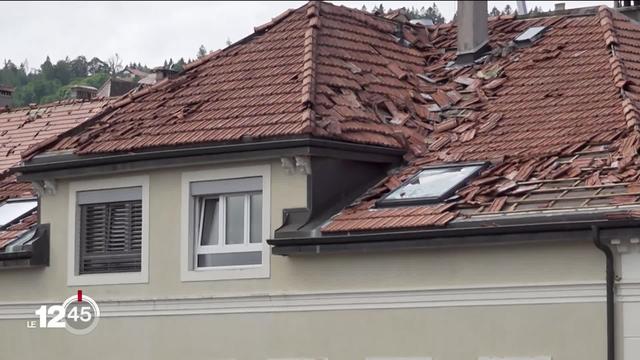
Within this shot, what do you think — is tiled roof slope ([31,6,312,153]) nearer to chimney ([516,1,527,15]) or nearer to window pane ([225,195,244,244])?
window pane ([225,195,244,244])

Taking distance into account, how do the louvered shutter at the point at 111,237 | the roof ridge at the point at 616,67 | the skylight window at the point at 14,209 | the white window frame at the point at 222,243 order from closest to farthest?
the roof ridge at the point at 616,67 → the white window frame at the point at 222,243 → the louvered shutter at the point at 111,237 → the skylight window at the point at 14,209

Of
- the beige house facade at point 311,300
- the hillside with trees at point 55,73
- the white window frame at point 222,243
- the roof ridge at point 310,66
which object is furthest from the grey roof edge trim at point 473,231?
the hillside with trees at point 55,73

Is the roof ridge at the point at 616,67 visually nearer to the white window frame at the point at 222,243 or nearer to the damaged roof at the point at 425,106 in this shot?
the damaged roof at the point at 425,106

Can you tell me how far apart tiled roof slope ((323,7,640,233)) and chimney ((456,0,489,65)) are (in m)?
0.30

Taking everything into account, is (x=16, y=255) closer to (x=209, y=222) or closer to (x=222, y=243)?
(x=209, y=222)

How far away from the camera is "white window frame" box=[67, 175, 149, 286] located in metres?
25.0

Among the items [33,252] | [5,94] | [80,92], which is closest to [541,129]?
[33,252]

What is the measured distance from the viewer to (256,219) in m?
23.9

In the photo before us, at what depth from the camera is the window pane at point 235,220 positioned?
2405cm

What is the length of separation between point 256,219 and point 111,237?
3034 mm

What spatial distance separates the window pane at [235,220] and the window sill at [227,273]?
0.49 metres

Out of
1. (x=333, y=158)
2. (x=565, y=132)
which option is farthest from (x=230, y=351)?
(x=565, y=132)

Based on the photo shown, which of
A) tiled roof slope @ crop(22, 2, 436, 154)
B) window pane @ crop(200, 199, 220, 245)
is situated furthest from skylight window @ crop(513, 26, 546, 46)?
window pane @ crop(200, 199, 220, 245)

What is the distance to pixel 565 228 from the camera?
20.0m
